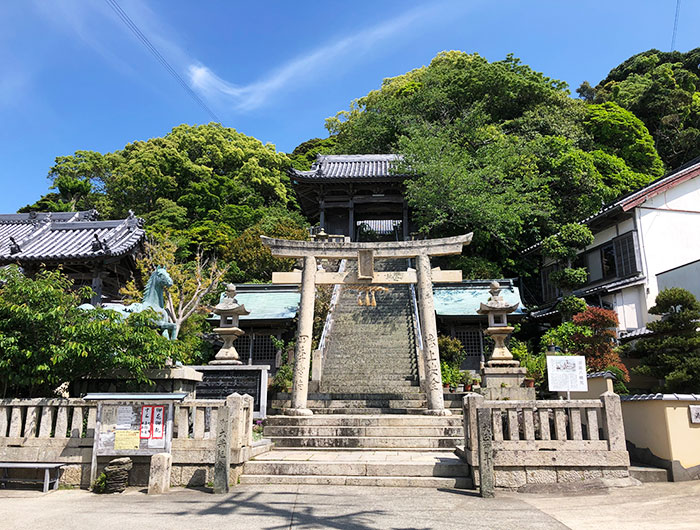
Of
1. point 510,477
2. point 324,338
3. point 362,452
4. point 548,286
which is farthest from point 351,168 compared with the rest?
point 510,477

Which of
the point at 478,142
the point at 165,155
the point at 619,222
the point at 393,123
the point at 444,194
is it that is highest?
the point at 393,123

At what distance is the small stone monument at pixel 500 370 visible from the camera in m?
13.0

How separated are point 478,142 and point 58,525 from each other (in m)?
27.3

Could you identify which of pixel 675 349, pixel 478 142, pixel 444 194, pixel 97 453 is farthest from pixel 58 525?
pixel 478 142

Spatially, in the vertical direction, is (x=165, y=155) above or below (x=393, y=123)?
below

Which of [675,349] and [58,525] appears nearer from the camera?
[58,525]

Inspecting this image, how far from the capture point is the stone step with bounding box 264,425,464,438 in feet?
35.1

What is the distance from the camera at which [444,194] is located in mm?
23234

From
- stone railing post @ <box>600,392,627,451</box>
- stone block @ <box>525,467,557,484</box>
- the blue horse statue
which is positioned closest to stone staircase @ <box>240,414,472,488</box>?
stone block @ <box>525,467,557,484</box>

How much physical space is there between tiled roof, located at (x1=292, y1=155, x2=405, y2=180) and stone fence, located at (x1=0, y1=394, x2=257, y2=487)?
21.9 m

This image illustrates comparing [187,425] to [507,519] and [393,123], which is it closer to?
[507,519]

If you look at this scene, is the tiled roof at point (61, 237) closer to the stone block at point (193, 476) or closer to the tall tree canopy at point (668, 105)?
the stone block at point (193, 476)

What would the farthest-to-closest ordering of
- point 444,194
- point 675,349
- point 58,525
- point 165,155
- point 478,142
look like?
point 165,155, point 478,142, point 444,194, point 675,349, point 58,525

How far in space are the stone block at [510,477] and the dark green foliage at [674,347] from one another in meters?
6.05
